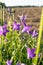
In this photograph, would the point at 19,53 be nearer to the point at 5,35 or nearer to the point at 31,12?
the point at 5,35

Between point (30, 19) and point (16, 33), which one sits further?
point (30, 19)

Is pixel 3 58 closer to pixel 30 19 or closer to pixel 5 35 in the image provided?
pixel 5 35

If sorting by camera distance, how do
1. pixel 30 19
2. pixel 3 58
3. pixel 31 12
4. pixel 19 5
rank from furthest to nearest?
pixel 19 5
pixel 31 12
pixel 30 19
pixel 3 58

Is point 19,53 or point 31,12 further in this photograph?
point 31,12

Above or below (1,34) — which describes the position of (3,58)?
below

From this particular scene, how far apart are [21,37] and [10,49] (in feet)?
0.36

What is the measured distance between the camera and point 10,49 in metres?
1.64

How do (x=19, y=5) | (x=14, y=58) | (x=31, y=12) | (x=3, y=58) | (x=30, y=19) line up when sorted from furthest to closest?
(x=19, y=5), (x=31, y=12), (x=30, y=19), (x=3, y=58), (x=14, y=58)

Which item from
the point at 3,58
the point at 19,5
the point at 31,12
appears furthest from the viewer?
the point at 19,5

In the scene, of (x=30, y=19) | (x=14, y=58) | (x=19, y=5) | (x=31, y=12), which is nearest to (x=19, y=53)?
(x=14, y=58)

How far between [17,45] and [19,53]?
0.09m

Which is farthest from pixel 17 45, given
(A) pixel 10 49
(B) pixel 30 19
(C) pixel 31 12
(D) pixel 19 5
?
(D) pixel 19 5

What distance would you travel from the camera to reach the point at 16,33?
5.37ft

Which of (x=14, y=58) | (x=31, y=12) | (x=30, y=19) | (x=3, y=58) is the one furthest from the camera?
(x=31, y=12)
